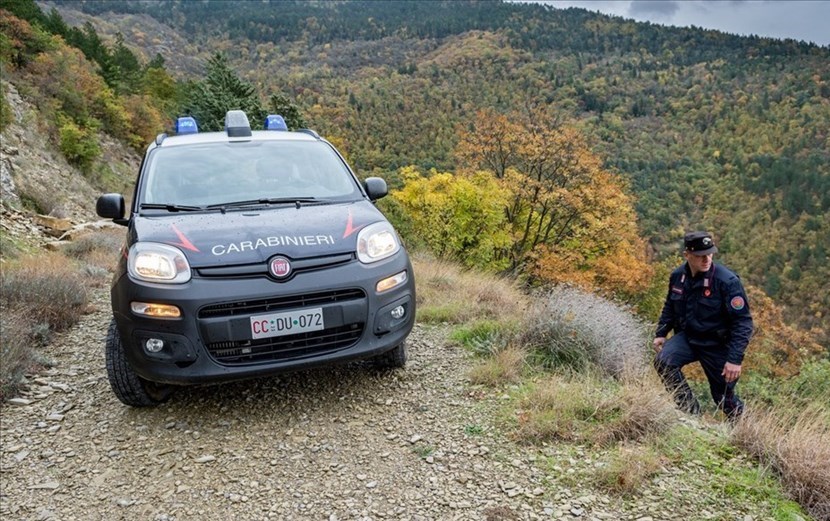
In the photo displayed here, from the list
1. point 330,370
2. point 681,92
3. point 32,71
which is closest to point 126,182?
point 32,71

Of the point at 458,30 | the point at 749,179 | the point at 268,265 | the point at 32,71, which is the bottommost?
the point at 749,179

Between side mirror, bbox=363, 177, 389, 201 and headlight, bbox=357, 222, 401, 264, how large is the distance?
0.80 meters

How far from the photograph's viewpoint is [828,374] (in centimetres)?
1316

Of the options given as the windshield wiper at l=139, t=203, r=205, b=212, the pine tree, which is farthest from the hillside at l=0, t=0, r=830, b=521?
the pine tree

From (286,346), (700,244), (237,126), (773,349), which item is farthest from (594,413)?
(773,349)

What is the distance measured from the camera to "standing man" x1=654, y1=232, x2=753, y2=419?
3.82m

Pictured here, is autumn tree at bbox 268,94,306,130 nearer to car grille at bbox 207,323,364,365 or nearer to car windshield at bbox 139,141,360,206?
car windshield at bbox 139,141,360,206

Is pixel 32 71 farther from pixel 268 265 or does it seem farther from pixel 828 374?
pixel 828 374

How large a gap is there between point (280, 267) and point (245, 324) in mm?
384

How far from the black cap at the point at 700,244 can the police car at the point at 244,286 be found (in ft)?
7.38

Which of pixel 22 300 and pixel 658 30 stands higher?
pixel 658 30

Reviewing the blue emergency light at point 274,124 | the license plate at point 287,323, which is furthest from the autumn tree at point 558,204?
the license plate at point 287,323

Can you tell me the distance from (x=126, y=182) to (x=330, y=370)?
22.5 metres

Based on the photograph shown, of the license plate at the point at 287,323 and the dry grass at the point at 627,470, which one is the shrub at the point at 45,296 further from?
the dry grass at the point at 627,470
